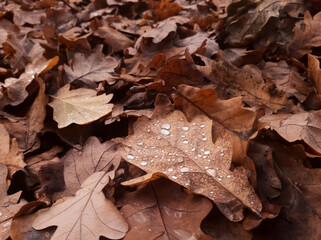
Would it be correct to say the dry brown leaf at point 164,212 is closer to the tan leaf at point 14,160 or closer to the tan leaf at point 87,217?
the tan leaf at point 87,217

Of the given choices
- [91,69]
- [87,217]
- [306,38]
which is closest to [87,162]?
[87,217]

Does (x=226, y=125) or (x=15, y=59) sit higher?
(x=226, y=125)

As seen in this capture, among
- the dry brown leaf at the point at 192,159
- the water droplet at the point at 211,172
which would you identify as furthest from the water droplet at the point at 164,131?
the water droplet at the point at 211,172

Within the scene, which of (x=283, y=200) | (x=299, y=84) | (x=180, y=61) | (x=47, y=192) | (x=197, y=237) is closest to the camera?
(x=197, y=237)

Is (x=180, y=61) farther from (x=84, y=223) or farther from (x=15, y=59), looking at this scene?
(x=15, y=59)

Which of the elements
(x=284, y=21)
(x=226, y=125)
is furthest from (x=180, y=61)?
(x=284, y=21)

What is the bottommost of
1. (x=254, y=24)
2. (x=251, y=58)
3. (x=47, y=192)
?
(x=47, y=192)

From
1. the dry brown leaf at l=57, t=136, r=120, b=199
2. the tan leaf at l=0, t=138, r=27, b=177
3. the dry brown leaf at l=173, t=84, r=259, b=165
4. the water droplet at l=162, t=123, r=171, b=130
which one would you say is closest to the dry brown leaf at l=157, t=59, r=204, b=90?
the dry brown leaf at l=173, t=84, r=259, b=165
